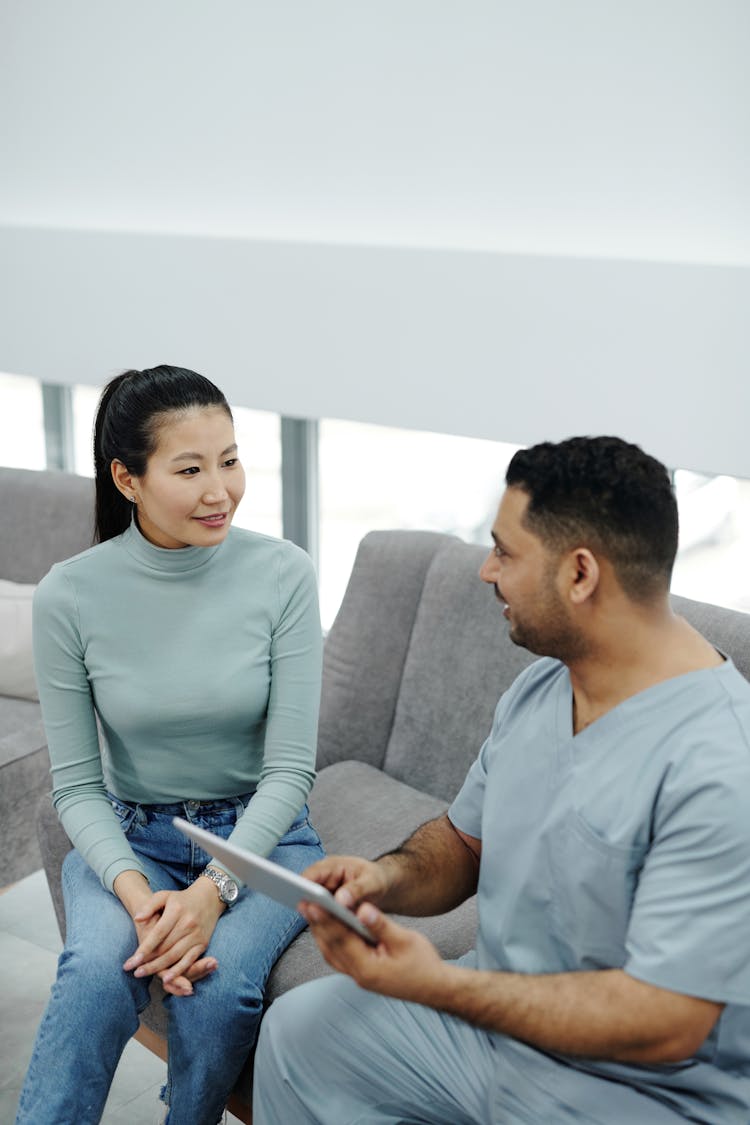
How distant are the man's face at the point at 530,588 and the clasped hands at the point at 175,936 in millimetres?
598

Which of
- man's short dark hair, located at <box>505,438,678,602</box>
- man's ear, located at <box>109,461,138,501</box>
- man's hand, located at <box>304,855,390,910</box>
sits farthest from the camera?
man's ear, located at <box>109,461,138,501</box>

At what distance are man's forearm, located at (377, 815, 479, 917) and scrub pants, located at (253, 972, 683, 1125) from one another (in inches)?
4.9

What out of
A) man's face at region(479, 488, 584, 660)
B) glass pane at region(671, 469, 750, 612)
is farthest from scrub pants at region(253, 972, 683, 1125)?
glass pane at region(671, 469, 750, 612)

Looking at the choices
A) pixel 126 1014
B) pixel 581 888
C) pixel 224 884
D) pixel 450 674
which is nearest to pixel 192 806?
pixel 224 884

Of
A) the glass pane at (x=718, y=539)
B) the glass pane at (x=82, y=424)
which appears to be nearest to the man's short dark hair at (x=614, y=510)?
the glass pane at (x=718, y=539)

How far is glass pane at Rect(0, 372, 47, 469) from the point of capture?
4223mm

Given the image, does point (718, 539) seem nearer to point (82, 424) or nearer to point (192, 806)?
point (192, 806)

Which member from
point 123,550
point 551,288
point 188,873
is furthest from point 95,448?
point 551,288

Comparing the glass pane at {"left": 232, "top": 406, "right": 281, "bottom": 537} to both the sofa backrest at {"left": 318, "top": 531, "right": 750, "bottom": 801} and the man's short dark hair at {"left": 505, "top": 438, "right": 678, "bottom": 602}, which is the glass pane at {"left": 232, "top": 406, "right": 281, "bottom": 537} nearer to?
the sofa backrest at {"left": 318, "top": 531, "right": 750, "bottom": 801}

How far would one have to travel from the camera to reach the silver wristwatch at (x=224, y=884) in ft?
5.62

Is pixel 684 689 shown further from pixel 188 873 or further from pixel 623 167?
pixel 623 167

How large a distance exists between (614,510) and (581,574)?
77mm

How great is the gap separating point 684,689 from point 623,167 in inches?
56.6

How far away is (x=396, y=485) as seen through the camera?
3.42 m
